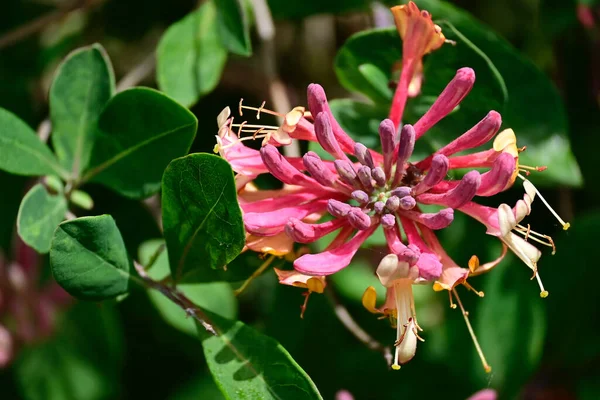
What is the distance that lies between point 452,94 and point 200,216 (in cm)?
41

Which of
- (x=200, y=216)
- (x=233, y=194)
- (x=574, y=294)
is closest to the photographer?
(x=233, y=194)

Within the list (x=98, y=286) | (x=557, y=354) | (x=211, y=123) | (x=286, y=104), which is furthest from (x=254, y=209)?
(x=557, y=354)

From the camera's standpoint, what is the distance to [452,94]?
3.55 ft

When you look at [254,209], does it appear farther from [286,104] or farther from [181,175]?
[286,104]

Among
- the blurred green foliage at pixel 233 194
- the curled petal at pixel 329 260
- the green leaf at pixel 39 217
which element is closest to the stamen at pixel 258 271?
the blurred green foliage at pixel 233 194

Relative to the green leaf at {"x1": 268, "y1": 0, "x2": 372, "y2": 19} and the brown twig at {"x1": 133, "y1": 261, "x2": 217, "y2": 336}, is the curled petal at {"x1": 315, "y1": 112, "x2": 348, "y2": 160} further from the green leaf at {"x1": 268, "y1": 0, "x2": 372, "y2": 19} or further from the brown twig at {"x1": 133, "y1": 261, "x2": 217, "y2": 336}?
the green leaf at {"x1": 268, "y1": 0, "x2": 372, "y2": 19}

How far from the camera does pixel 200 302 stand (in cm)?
155

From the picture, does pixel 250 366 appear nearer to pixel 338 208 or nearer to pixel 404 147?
pixel 338 208

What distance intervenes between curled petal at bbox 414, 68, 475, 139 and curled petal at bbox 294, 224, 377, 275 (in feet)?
0.69

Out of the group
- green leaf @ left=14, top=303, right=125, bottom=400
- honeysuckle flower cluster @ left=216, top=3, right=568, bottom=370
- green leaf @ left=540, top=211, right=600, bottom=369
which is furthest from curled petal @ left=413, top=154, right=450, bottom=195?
green leaf @ left=14, top=303, right=125, bottom=400

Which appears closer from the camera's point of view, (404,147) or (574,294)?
(404,147)

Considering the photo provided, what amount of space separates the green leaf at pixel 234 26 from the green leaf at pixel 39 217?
Result: 1.42 feet

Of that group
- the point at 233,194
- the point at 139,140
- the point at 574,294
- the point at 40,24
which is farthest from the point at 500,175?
the point at 40,24

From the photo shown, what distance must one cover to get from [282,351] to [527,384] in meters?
1.12
